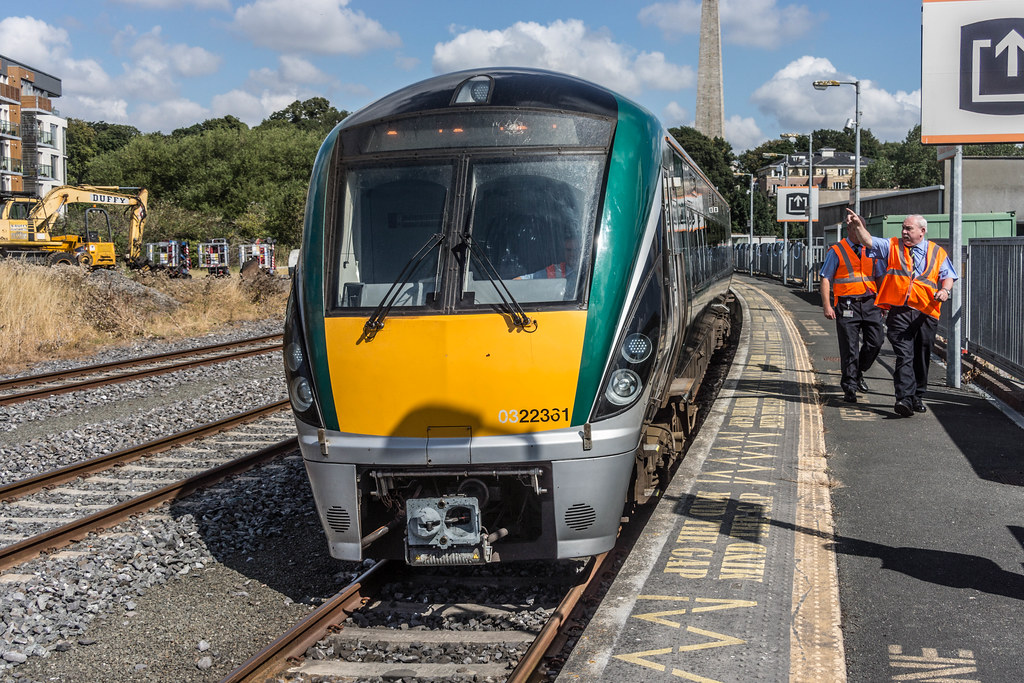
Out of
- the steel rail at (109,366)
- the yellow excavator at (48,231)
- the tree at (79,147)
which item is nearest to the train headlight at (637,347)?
the steel rail at (109,366)

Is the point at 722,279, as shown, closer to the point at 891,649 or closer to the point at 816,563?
the point at 816,563

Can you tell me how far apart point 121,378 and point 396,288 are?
10.1m

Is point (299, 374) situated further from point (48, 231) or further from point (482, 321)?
point (48, 231)

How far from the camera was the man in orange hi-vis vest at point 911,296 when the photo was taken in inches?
378

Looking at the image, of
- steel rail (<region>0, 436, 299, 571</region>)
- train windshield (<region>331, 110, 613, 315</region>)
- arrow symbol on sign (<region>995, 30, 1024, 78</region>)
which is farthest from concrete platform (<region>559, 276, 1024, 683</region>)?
arrow symbol on sign (<region>995, 30, 1024, 78</region>)

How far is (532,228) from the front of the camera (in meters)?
5.57

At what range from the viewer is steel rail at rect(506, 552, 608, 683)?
14.0 ft

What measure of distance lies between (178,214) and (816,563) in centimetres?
5035

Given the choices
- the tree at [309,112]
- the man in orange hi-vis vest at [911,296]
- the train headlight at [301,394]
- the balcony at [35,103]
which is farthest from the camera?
the tree at [309,112]

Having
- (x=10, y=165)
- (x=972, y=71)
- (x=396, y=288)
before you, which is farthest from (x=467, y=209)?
(x=10, y=165)

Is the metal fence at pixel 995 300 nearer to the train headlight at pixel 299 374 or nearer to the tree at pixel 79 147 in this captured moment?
the train headlight at pixel 299 374

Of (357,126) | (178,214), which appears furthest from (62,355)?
(178,214)

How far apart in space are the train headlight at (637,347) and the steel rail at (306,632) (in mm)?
1885

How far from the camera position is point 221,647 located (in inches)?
200
